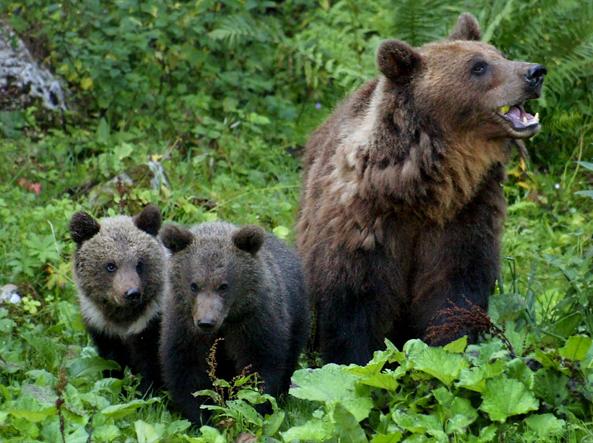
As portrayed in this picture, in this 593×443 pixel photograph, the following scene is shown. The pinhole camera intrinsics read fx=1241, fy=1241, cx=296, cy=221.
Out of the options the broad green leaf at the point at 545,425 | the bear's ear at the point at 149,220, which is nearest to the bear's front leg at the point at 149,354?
the bear's ear at the point at 149,220

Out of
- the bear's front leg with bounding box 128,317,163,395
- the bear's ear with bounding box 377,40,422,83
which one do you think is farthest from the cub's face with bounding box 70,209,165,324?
the bear's ear with bounding box 377,40,422,83

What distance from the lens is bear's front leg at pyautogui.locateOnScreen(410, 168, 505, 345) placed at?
22.7 ft

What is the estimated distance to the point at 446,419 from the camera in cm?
573

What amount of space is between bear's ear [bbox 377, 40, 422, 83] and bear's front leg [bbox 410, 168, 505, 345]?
744mm

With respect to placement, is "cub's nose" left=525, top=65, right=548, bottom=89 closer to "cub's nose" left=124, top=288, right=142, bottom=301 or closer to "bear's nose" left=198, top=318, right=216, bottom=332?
"bear's nose" left=198, top=318, right=216, bottom=332

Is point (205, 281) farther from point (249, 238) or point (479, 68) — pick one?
point (479, 68)

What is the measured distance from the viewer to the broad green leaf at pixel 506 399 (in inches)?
222

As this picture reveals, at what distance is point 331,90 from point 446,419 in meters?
6.49

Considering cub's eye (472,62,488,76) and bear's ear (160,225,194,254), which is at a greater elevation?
cub's eye (472,62,488,76)

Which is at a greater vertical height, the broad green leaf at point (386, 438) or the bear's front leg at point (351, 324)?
the broad green leaf at point (386, 438)

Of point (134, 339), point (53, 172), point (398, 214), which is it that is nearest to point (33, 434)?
point (134, 339)

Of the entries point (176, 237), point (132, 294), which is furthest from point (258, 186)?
point (176, 237)

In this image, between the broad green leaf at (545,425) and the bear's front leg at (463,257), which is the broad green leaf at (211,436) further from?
the bear's front leg at (463,257)

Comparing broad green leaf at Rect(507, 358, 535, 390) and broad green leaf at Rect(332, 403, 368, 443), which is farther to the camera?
broad green leaf at Rect(507, 358, 535, 390)
